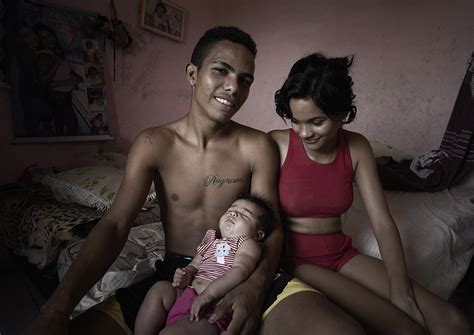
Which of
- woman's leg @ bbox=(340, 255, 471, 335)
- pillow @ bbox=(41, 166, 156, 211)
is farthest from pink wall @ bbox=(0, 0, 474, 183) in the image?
woman's leg @ bbox=(340, 255, 471, 335)

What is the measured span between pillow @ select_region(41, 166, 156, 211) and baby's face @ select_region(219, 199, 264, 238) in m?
1.17

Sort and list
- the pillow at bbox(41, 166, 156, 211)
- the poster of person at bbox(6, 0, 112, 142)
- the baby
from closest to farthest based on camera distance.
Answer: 1. the baby
2. the pillow at bbox(41, 166, 156, 211)
3. the poster of person at bbox(6, 0, 112, 142)

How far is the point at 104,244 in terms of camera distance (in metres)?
1.02

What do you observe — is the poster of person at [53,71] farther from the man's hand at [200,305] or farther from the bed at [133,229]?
the man's hand at [200,305]

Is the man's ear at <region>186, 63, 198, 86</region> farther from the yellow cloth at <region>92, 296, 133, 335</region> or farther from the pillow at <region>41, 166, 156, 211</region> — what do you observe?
the pillow at <region>41, 166, 156, 211</region>

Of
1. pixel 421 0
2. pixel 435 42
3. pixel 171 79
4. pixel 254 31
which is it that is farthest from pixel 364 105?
pixel 171 79

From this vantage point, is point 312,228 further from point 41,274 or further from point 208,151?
point 41,274

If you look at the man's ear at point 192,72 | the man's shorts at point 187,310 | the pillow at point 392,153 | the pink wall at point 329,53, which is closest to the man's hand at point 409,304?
the man's shorts at point 187,310

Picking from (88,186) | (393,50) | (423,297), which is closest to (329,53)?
(393,50)

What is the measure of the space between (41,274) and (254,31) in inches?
130

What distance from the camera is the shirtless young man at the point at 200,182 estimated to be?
3.11ft

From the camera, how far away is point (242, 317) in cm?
84

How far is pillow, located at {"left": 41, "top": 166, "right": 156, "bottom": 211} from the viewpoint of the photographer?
2.12 metres

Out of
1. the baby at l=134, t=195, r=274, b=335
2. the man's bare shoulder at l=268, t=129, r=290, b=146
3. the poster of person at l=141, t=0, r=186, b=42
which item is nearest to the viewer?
the baby at l=134, t=195, r=274, b=335
